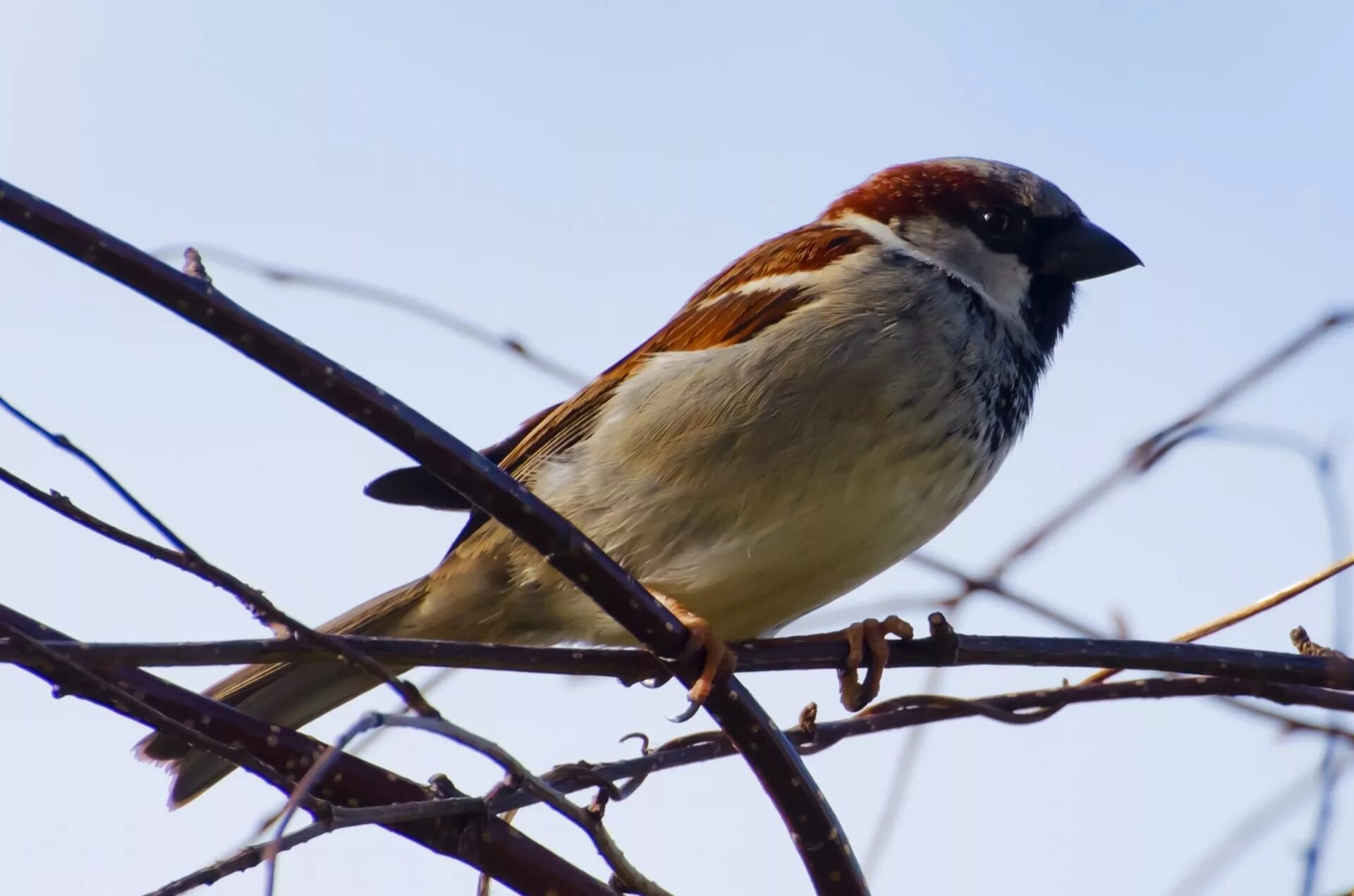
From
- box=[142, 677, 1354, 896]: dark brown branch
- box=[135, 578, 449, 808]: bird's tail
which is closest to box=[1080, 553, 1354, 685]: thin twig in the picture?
box=[142, 677, 1354, 896]: dark brown branch

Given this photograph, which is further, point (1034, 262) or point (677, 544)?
point (1034, 262)

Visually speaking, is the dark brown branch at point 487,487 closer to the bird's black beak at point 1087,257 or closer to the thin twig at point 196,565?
the thin twig at point 196,565

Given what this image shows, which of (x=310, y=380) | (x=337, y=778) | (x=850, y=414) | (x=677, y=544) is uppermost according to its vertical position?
(x=850, y=414)

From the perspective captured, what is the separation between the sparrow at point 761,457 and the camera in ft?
7.79

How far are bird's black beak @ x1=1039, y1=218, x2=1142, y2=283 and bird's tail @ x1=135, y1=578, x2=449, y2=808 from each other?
1.37 meters

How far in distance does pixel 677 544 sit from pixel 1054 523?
0.72 metres

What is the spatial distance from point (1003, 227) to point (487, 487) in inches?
74.1

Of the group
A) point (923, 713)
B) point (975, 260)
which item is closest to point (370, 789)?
point (923, 713)

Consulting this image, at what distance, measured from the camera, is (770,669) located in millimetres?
1776

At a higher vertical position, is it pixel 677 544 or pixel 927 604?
pixel 677 544

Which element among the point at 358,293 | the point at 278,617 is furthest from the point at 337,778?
the point at 358,293

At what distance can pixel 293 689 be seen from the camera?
2.53m

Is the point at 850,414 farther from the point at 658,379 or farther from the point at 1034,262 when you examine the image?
the point at 1034,262

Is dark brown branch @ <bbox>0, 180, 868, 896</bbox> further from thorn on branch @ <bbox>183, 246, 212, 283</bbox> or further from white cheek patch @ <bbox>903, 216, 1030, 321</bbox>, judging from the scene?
white cheek patch @ <bbox>903, 216, 1030, 321</bbox>
